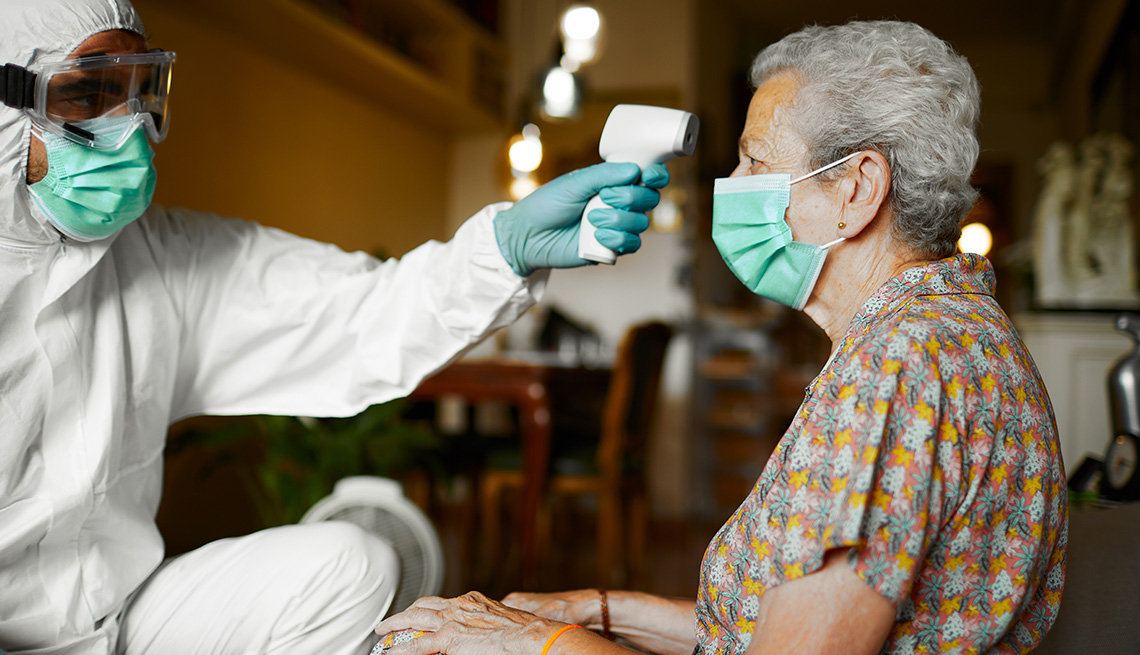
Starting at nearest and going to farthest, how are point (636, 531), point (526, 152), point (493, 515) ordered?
point (493, 515) < point (636, 531) < point (526, 152)

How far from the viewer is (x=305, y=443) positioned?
7.93ft

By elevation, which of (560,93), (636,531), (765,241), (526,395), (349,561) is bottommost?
(636,531)

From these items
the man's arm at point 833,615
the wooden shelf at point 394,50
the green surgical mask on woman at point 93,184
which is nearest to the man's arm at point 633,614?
the man's arm at point 833,615

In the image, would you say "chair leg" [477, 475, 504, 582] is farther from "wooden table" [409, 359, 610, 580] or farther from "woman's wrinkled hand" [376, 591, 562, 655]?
"woman's wrinkled hand" [376, 591, 562, 655]

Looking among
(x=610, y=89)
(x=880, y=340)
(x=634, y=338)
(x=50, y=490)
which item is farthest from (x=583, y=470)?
(x=610, y=89)

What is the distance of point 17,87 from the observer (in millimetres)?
992

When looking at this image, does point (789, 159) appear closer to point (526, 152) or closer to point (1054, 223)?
point (1054, 223)

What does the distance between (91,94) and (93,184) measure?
115mm

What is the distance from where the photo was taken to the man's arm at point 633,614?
109 centimetres

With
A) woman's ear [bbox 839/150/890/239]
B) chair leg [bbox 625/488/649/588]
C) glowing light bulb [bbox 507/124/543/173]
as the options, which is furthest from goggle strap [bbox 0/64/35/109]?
glowing light bulb [bbox 507/124/543/173]

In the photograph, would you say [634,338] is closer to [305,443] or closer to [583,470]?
[583,470]

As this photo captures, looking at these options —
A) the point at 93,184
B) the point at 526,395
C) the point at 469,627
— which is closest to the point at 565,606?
the point at 469,627

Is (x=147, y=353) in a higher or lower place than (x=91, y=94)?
lower

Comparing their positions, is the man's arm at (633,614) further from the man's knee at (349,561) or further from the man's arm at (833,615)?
the man's arm at (833,615)
